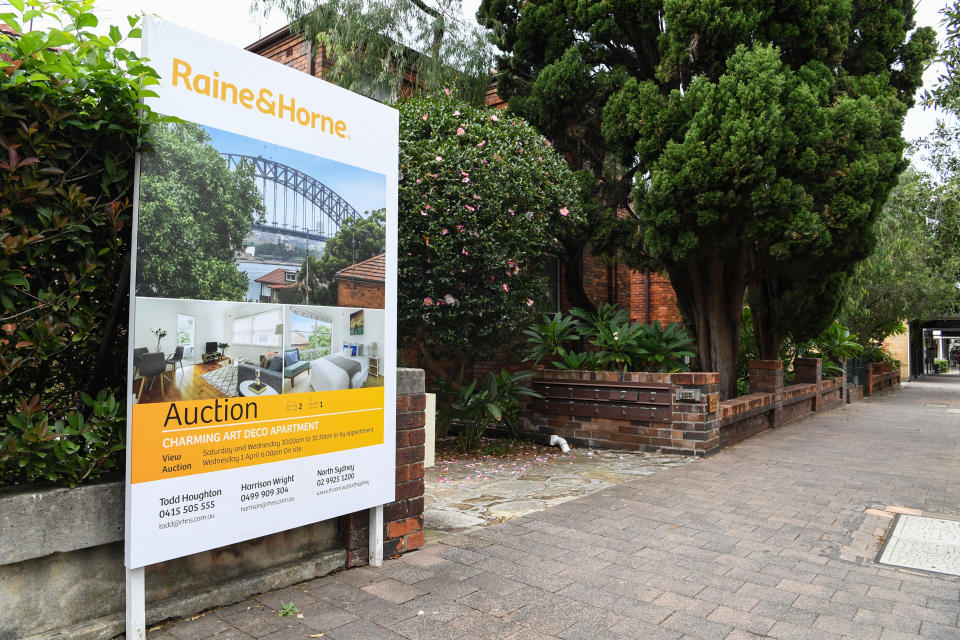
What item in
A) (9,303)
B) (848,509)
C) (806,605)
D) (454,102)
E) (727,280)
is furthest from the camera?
(727,280)

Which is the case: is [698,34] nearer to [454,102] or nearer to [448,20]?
[454,102]

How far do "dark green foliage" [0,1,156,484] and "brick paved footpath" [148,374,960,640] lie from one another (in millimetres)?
974

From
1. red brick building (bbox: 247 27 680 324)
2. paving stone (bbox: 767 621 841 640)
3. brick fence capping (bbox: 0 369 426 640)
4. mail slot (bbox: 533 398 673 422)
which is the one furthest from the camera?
red brick building (bbox: 247 27 680 324)

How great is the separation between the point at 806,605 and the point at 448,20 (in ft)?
32.4

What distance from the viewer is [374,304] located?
11.7 feet

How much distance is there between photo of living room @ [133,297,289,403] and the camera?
2619 mm

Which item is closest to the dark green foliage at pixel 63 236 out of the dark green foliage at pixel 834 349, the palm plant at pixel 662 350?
the palm plant at pixel 662 350

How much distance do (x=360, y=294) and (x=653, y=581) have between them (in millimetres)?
2297

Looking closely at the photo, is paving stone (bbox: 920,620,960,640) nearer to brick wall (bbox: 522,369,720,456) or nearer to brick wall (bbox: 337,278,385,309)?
brick wall (bbox: 337,278,385,309)

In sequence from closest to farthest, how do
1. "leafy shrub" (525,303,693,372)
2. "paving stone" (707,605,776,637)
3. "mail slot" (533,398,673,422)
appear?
"paving stone" (707,605,776,637) < "mail slot" (533,398,673,422) < "leafy shrub" (525,303,693,372)

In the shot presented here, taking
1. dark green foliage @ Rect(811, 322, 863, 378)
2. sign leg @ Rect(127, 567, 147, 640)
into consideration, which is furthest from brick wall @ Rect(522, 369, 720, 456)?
dark green foliage @ Rect(811, 322, 863, 378)

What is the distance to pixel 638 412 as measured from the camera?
25.0 feet

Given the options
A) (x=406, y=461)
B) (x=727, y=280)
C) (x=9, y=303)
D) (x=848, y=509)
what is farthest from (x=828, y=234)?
(x=9, y=303)

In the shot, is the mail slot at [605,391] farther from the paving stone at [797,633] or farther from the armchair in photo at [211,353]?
the armchair in photo at [211,353]
